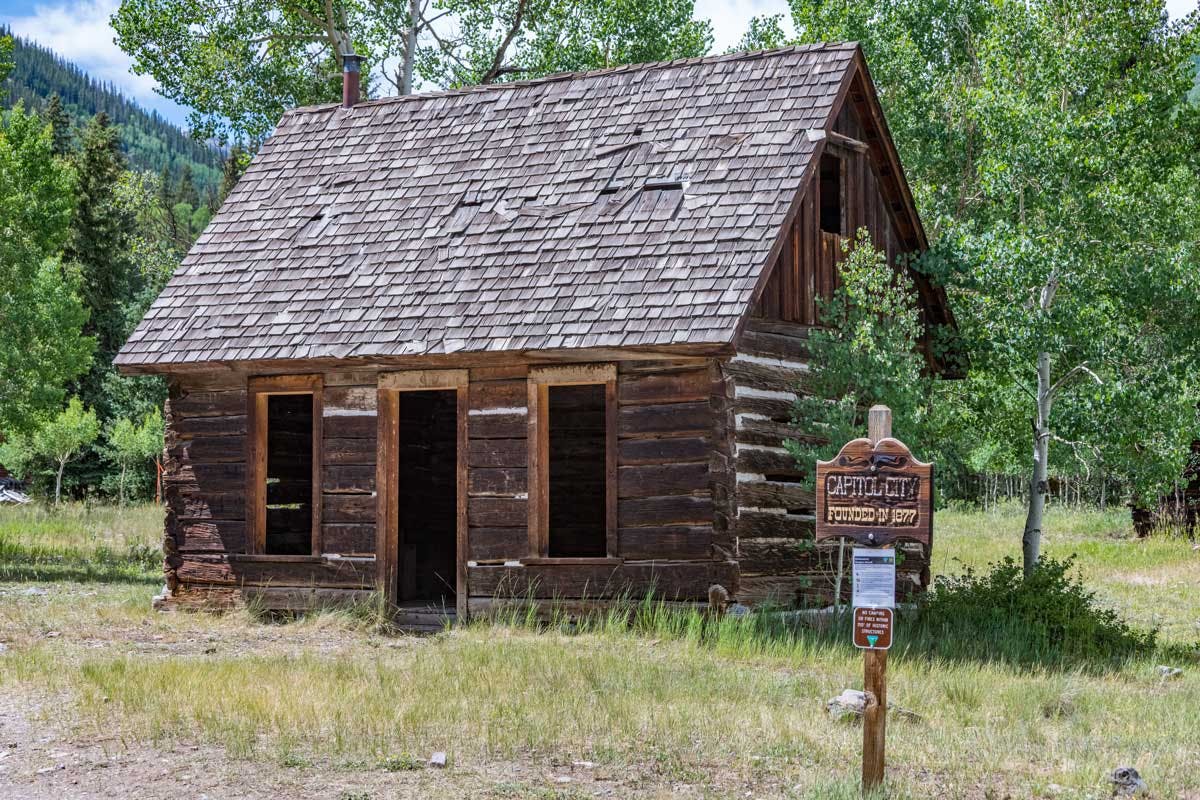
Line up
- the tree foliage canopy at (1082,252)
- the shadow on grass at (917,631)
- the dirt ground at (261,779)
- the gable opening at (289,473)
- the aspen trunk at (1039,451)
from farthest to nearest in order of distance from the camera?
1. the gable opening at (289,473)
2. the aspen trunk at (1039,451)
3. the tree foliage canopy at (1082,252)
4. the shadow on grass at (917,631)
5. the dirt ground at (261,779)

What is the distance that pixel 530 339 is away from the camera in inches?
543

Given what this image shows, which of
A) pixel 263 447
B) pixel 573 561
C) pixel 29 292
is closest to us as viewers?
pixel 573 561

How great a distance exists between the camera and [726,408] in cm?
1358

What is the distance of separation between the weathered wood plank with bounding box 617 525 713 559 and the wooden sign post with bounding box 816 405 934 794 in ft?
20.2

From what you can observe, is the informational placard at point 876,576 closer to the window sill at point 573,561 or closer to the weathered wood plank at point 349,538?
the window sill at point 573,561

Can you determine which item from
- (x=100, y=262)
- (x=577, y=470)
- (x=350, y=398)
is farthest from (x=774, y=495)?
(x=100, y=262)

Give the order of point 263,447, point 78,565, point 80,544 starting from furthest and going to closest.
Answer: point 80,544 < point 78,565 < point 263,447

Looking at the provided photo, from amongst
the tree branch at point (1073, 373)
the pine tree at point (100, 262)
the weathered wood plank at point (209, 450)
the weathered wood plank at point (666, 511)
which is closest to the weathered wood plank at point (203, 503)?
the weathered wood plank at point (209, 450)

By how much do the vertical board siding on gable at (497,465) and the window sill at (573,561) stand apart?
0.15 m

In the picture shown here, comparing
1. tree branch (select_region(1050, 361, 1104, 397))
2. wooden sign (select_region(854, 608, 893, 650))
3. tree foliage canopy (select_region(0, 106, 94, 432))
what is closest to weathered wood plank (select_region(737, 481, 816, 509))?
tree branch (select_region(1050, 361, 1104, 397))

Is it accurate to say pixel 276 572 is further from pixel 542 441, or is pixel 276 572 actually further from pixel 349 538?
pixel 542 441

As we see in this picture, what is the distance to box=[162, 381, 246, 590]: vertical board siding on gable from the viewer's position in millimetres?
15898

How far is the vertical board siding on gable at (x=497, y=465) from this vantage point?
14453 mm

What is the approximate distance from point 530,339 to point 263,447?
3779 millimetres
